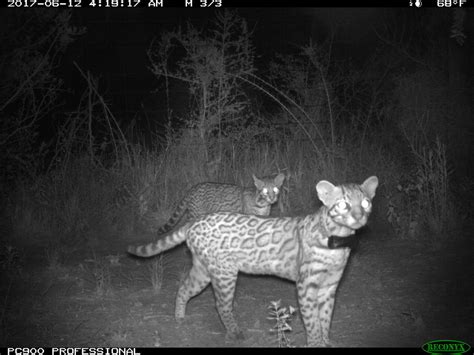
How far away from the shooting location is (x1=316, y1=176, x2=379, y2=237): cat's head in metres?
5.28

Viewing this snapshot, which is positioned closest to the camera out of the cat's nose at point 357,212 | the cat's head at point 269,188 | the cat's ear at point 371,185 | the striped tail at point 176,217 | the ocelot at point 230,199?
the cat's nose at point 357,212

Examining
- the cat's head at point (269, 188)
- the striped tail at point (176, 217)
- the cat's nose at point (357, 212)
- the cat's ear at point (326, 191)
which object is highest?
the cat's ear at point (326, 191)

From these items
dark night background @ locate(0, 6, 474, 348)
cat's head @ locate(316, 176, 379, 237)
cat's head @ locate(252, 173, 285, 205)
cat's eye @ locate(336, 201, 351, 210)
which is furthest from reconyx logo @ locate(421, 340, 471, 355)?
cat's head @ locate(252, 173, 285, 205)

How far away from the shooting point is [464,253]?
8.55 m

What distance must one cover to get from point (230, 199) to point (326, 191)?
4.13 metres

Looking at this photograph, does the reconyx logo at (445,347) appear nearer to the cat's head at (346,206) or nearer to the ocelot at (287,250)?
the ocelot at (287,250)

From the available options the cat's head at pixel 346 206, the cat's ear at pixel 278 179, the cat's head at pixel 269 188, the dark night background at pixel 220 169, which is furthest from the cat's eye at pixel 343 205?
the cat's ear at pixel 278 179

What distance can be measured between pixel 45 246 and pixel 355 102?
807cm

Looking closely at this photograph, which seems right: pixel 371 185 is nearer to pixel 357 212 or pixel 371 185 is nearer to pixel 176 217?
pixel 357 212

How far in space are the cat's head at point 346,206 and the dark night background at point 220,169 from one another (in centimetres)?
119

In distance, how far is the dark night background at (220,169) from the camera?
671cm

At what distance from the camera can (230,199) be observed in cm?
955

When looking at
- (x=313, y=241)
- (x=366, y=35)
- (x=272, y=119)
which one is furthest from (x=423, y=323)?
(x=366, y=35)

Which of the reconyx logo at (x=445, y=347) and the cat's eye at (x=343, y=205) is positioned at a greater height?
the cat's eye at (x=343, y=205)
